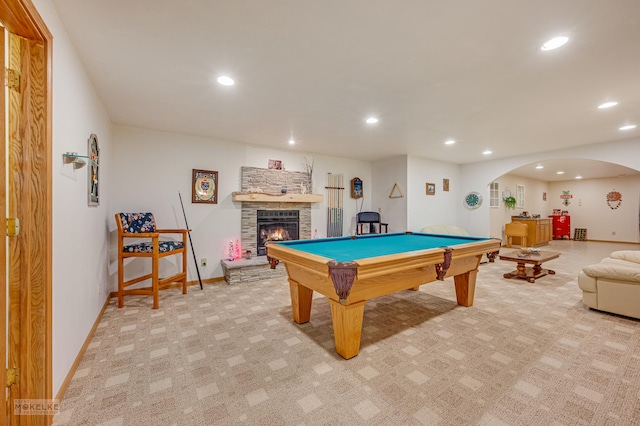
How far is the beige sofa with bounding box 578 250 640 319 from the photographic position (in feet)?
8.64

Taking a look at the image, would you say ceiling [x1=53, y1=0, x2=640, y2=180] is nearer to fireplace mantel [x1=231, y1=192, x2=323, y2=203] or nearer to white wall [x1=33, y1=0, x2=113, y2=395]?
white wall [x1=33, y1=0, x2=113, y2=395]

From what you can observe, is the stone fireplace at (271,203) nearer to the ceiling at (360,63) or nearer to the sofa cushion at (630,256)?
the ceiling at (360,63)

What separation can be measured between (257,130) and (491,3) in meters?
3.14

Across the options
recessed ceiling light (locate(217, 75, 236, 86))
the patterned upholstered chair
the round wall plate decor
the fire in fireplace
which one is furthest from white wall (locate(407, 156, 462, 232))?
the patterned upholstered chair

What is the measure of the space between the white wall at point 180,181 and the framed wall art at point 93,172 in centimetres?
116

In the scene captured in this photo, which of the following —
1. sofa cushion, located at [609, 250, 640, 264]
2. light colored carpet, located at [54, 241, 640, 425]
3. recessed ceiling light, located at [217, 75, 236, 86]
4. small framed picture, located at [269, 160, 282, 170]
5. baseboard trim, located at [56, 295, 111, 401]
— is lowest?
light colored carpet, located at [54, 241, 640, 425]

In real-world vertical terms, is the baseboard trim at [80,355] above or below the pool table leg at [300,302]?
below

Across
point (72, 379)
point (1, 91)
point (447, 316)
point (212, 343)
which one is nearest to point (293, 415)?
→ point (212, 343)

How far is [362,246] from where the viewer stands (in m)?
2.76

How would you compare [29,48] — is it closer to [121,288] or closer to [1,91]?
[1,91]

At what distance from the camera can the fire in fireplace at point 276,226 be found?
487 centimetres

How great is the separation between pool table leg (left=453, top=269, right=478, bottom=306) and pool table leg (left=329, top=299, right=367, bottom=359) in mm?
1680

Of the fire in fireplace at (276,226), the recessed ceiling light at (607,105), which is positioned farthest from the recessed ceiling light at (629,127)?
the fire in fireplace at (276,226)

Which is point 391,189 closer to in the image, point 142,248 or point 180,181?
point 180,181
